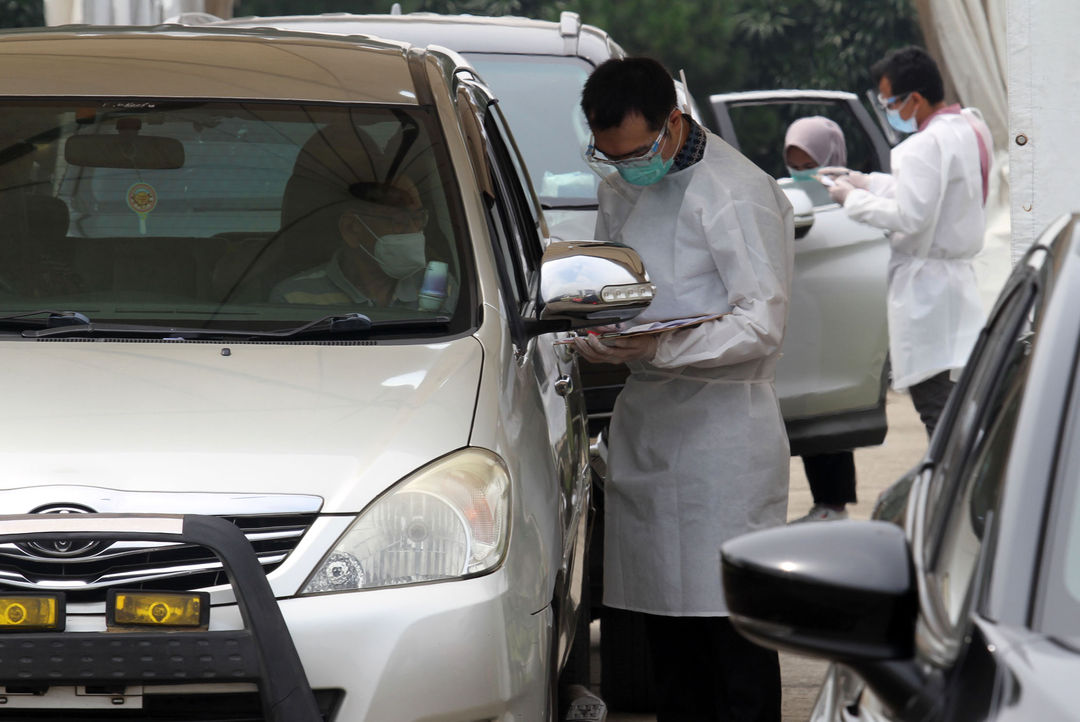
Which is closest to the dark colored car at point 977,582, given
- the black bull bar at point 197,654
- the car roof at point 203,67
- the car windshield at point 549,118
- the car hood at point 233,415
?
the black bull bar at point 197,654

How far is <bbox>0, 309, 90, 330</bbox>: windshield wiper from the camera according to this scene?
340cm

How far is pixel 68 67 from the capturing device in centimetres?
391

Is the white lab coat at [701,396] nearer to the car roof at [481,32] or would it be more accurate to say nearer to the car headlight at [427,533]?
the car headlight at [427,533]

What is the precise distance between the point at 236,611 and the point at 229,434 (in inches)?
13.2

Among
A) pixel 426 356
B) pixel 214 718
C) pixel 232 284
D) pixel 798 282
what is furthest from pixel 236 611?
pixel 798 282

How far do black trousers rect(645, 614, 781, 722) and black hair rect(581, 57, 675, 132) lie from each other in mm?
1196

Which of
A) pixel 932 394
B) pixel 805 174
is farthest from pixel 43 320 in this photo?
pixel 805 174

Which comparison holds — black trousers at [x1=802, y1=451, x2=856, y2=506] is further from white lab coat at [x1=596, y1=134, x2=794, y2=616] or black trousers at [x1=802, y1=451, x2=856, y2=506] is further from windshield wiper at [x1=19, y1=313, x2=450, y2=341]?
windshield wiper at [x1=19, y1=313, x2=450, y2=341]

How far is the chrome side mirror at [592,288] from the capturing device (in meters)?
3.50

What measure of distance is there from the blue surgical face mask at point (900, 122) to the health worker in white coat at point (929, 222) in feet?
0.06

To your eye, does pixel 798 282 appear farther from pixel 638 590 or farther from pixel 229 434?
pixel 229 434

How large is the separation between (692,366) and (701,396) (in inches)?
3.0

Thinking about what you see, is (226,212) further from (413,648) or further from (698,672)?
(698,672)

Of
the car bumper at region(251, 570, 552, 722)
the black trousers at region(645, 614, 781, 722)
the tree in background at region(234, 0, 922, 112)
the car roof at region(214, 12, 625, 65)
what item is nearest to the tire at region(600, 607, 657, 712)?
the black trousers at region(645, 614, 781, 722)
